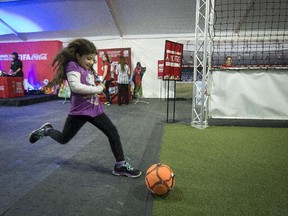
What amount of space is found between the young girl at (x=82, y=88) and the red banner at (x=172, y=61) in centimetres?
274

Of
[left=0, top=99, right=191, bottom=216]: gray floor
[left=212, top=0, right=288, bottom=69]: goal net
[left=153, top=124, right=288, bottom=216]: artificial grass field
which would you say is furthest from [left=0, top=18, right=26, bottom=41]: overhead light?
[left=153, top=124, right=288, bottom=216]: artificial grass field

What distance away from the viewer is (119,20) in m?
9.77

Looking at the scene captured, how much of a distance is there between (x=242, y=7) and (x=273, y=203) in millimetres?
8334

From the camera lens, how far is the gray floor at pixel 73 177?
1.91 meters

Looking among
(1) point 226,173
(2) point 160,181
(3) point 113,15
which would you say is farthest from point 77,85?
(3) point 113,15

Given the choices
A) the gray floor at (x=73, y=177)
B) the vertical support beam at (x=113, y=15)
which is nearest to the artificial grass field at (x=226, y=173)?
the gray floor at (x=73, y=177)

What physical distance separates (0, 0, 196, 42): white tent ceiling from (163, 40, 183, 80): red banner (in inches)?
168

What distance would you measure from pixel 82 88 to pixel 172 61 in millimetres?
3311

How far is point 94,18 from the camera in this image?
972 centimetres

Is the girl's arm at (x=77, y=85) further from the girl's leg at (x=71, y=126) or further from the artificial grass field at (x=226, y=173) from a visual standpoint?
the artificial grass field at (x=226, y=173)

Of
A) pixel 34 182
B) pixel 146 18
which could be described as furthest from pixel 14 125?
pixel 146 18

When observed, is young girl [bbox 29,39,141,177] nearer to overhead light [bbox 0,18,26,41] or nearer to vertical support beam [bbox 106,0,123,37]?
vertical support beam [bbox 106,0,123,37]

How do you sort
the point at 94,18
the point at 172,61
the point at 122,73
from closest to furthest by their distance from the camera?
the point at 172,61 → the point at 122,73 → the point at 94,18

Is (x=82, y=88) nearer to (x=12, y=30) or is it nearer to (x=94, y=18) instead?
(x=94, y=18)
